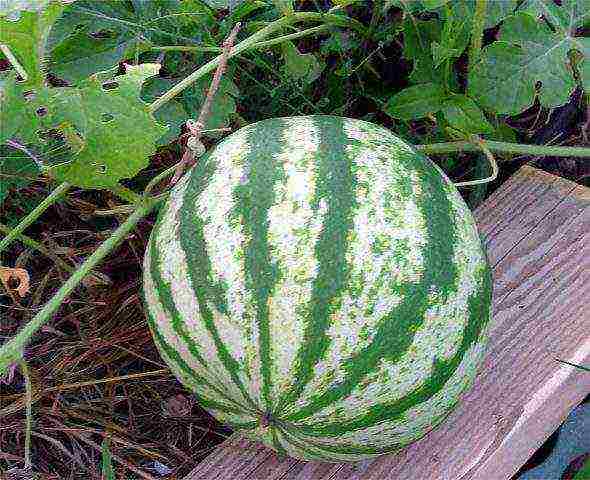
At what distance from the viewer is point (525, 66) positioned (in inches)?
64.5

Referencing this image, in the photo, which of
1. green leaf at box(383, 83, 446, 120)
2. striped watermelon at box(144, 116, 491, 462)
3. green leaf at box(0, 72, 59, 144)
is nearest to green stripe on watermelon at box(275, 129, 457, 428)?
striped watermelon at box(144, 116, 491, 462)

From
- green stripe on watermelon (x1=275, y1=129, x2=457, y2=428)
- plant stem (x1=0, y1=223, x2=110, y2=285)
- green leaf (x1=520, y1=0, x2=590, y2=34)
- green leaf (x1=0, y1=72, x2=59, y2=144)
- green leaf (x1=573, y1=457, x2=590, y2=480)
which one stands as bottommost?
green leaf (x1=573, y1=457, x2=590, y2=480)

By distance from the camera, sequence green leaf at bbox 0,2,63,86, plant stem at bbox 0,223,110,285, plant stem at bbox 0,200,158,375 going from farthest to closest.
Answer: plant stem at bbox 0,223,110,285, plant stem at bbox 0,200,158,375, green leaf at bbox 0,2,63,86

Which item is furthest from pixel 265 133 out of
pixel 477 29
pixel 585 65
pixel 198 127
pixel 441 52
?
pixel 585 65

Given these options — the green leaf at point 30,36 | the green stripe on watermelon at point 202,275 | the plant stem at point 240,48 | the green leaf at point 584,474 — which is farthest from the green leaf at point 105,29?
the green leaf at point 584,474

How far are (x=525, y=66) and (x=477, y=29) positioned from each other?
0.40 ft

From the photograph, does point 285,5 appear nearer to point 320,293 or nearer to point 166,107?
point 166,107

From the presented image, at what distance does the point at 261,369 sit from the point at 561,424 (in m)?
0.84

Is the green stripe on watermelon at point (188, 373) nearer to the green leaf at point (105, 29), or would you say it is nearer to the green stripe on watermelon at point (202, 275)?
the green stripe on watermelon at point (202, 275)

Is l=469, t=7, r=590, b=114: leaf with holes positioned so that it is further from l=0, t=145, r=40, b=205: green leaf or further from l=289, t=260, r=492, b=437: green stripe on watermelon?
l=0, t=145, r=40, b=205: green leaf

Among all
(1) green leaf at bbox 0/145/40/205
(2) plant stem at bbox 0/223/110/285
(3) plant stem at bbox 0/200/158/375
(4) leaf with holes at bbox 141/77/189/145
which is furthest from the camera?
(2) plant stem at bbox 0/223/110/285

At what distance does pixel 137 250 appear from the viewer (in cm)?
203

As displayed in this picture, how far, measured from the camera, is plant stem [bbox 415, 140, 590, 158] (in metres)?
1.73

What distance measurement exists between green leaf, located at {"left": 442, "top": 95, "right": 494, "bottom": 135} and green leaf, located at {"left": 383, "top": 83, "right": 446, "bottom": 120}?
0.04 meters
